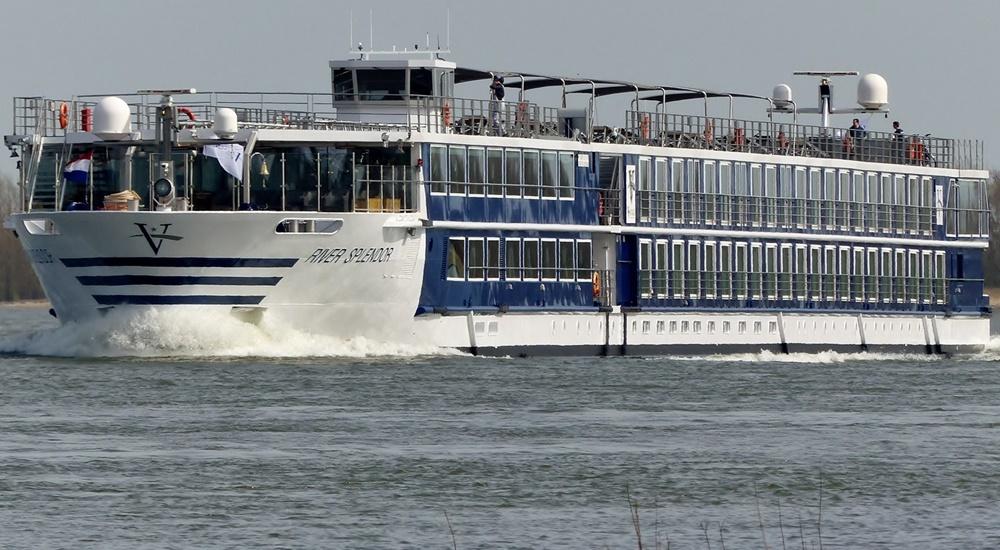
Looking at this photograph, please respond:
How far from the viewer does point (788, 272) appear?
70.7 m

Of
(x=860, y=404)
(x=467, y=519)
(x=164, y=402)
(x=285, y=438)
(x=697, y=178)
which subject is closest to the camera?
(x=467, y=519)

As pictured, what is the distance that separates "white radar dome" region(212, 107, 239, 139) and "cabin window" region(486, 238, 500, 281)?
842 centimetres

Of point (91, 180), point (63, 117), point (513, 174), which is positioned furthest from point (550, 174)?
point (63, 117)

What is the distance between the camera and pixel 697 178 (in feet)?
221

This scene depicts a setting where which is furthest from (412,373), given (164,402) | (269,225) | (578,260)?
(578,260)

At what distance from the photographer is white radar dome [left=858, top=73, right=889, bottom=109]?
260 ft

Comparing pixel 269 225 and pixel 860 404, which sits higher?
pixel 269 225

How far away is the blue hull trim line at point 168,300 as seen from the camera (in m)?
52.9

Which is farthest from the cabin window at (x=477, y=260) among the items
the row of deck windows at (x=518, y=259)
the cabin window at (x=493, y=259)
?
the cabin window at (x=493, y=259)

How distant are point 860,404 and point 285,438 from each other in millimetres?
13664

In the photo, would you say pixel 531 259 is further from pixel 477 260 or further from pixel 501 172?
pixel 501 172

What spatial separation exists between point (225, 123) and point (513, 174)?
9.37 metres

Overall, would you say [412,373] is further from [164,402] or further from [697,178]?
[697,178]

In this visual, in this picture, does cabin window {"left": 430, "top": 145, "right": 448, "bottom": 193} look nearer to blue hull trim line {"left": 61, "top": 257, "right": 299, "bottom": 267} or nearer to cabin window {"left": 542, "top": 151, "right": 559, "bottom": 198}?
cabin window {"left": 542, "top": 151, "right": 559, "bottom": 198}
